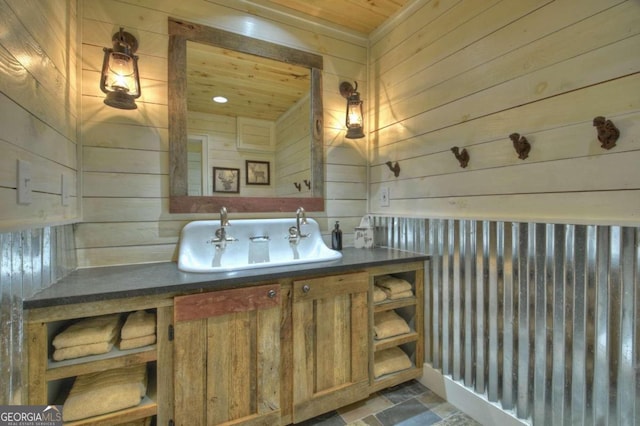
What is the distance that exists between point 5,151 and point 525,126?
173 centimetres

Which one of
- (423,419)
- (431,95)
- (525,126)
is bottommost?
(423,419)

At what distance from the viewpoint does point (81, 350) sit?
99cm

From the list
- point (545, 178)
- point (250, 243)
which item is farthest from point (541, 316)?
point (250, 243)

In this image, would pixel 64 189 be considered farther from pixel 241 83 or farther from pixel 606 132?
pixel 606 132

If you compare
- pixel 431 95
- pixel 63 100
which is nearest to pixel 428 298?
pixel 431 95

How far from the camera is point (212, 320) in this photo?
3.74 feet

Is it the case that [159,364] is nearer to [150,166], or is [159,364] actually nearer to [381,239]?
[150,166]

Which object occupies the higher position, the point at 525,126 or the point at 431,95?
the point at 431,95

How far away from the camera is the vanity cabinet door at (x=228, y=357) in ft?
3.60

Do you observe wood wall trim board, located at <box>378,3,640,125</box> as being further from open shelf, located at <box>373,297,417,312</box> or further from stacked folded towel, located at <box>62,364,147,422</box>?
stacked folded towel, located at <box>62,364,147,422</box>

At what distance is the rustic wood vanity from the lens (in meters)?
0.98

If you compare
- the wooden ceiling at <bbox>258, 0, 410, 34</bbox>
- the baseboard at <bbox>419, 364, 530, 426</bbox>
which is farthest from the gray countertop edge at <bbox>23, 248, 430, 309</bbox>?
the wooden ceiling at <bbox>258, 0, 410, 34</bbox>

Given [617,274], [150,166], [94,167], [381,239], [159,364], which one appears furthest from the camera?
[381,239]

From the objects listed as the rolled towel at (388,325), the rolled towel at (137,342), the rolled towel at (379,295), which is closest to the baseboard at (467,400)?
the rolled towel at (388,325)
